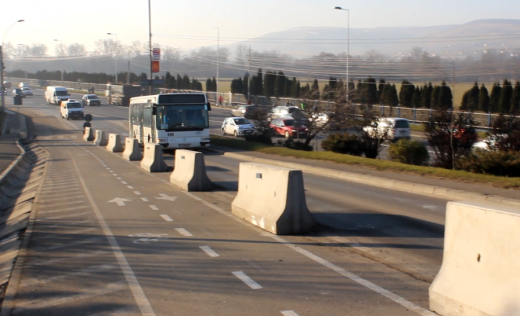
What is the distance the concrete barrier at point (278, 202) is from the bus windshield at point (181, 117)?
1831 centimetres

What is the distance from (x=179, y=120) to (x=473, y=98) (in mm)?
29815

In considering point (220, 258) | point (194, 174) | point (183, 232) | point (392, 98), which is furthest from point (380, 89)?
point (220, 258)

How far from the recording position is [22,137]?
4631cm

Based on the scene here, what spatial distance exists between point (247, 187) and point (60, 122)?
56203 millimetres

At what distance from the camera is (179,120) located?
28.4 m

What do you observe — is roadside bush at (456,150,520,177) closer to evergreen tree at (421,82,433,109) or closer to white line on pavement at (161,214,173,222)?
white line on pavement at (161,214,173,222)

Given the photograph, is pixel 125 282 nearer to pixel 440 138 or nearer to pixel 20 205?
pixel 20 205

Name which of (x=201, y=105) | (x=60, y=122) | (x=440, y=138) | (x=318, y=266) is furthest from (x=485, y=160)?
(x=60, y=122)

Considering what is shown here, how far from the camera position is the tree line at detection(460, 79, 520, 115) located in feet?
147

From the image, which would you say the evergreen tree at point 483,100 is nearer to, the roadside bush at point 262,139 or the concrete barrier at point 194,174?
the roadside bush at point 262,139

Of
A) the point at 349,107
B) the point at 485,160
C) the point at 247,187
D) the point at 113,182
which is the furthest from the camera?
the point at 349,107

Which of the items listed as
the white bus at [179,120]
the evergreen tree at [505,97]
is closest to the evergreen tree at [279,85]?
the evergreen tree at [505,97]

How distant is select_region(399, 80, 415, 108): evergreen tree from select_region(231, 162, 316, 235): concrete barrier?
4621 cm

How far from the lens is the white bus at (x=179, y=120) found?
28.1 meters
